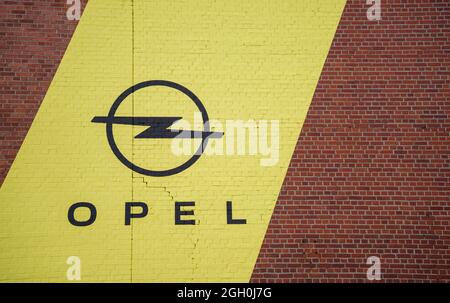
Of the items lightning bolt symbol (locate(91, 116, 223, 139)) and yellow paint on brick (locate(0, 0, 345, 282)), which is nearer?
yellow paint on brick (locate(0, 0, 345, 282))

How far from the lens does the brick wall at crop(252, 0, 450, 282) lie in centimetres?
552

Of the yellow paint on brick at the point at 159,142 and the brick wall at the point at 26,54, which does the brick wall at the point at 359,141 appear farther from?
the yellow paint on brick at the point at 159,142

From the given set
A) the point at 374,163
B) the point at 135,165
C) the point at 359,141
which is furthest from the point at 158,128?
the point at 374,163

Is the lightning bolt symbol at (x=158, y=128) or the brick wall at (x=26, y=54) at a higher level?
the brick wall at (x=26, y=54)

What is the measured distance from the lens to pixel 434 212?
5.55 metres

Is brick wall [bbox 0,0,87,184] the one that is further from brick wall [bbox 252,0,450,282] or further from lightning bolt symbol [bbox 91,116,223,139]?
brick wall [bbox 252,0,450,282]

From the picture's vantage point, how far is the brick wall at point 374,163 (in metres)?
5.52

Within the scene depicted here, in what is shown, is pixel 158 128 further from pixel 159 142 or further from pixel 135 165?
pixel 135 165

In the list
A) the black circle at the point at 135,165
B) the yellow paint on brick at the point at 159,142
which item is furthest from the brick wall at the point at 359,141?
the black circle at the point at 135,165

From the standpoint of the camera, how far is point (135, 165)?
5566 mm

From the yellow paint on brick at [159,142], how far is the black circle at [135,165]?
8 centimetres

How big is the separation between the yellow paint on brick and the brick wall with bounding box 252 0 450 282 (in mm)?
299

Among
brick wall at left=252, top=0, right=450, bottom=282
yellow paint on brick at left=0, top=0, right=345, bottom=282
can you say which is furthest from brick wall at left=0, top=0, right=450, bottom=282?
yellow paint on brick at left=0, top=0, right=345, bottom=282

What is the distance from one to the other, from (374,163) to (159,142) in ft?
9.91
